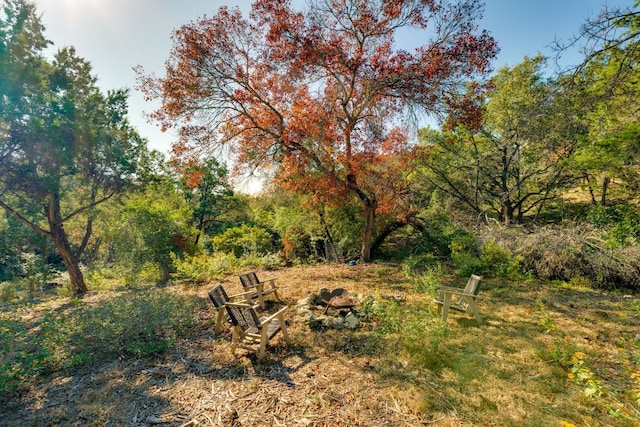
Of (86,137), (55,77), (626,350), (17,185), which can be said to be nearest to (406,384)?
(626,350)

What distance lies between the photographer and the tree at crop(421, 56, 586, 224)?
1152 cm

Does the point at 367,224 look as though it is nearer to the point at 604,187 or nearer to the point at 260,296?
the point at 260,296

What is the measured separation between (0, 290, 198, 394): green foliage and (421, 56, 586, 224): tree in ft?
33.5

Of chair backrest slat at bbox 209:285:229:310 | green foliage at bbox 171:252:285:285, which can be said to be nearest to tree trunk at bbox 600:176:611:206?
green foliage at bbox 171:252:285:285

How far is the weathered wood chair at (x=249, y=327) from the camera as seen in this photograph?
3693 millimetres

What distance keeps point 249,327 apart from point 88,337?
2904mm

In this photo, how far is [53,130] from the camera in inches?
319

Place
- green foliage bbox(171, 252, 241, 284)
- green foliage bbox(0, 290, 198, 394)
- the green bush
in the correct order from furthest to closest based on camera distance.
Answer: green foliage bbox(171, 252, 241, 284)
the green bush
green foliage bbox(0, 290, 198, 394)

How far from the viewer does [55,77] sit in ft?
32.4

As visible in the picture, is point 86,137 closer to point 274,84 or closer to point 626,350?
point 274,84

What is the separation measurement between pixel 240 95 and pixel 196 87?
1159mm

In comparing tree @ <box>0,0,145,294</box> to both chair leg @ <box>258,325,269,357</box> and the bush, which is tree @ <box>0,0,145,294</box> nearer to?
chair leg @ <box>258,325,269,357</box>

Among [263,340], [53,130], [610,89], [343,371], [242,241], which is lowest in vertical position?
[343,371]

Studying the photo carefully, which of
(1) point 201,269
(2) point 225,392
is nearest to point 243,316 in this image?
(2) point 225,392
